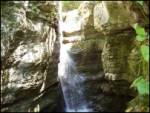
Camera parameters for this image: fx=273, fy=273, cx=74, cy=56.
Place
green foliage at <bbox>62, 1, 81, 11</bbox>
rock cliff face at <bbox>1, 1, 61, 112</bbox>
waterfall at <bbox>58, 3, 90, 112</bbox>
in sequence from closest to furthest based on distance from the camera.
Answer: rock cliff face at <bbox>1, 1, 61, 112</bbox> < waterfall at <bbox>58, 3, 90, 112</bbox> < green foliage at <bbox>62, 1, 81, 11</bbox>

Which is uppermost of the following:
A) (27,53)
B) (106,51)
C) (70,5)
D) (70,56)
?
(70,5)

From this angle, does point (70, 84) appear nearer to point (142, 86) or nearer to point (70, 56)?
point (70, 56)

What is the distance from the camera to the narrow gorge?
589 centimetres

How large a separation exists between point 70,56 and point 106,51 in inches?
67.1

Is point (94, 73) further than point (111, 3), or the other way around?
point (94, 73)

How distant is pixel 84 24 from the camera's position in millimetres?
9633

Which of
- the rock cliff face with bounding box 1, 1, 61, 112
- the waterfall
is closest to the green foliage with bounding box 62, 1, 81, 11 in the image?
the waterfall

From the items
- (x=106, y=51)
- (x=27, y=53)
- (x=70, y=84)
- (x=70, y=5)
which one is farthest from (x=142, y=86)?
(x=70, y=5)

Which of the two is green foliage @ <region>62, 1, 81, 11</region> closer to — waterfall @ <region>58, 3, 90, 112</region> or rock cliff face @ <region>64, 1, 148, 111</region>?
rock cliff face @ <region>64, 1, 148, 111</region>

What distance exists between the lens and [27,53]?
6168mm

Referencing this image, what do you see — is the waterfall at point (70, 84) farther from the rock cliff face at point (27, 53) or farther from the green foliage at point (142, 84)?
the green foliage at point (142, 84)

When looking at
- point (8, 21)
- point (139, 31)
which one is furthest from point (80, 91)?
point (139, 31)

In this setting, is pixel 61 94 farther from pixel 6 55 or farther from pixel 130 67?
pixel 6 55

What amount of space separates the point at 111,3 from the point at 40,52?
2347 millimetres
